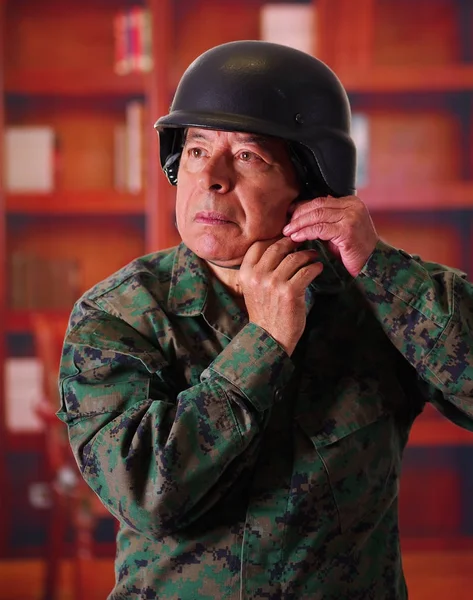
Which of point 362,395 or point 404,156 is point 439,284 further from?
point 404,156

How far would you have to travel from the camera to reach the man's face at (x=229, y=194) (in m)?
1.23

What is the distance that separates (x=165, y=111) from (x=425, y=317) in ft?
8.19

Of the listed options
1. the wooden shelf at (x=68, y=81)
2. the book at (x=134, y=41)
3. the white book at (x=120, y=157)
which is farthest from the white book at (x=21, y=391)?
the book at (x=134, y=41)

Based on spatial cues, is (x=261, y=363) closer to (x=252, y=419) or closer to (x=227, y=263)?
(x=252, y=419)

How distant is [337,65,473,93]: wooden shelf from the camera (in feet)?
11.8

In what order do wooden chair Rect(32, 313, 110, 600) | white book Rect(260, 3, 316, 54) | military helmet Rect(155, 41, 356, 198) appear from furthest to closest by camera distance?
1. white book Rect(260, 3, 316, 54)
2. wooden chair Rect(32, 313, 110, 600)
3. military helmet Rect(155, 41, 356, 198)

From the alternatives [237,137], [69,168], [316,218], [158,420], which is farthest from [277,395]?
[69,168]

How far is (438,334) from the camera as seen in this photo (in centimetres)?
122

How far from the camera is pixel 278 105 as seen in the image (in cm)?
123

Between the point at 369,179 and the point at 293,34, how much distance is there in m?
0.68

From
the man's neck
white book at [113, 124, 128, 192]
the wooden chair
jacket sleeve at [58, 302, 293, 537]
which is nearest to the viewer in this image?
jacket sleeve at [58, 302, 293, 537]

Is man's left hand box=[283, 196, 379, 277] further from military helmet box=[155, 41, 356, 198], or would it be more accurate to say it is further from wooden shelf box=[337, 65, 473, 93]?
wooden shelf box=[337, 65, 473, 93]

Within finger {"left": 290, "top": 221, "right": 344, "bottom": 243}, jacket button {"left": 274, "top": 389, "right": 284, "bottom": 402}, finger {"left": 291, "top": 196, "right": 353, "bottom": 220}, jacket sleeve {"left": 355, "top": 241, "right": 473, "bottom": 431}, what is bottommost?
jacket button {"left": 274, "top": 389, "right": 284, "bottom": 402}

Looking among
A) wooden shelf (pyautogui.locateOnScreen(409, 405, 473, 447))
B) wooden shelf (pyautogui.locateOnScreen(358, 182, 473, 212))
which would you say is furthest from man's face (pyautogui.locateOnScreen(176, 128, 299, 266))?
wooden shelf (pyautogui.locateOnScreen(409, 405, 473, 447))
